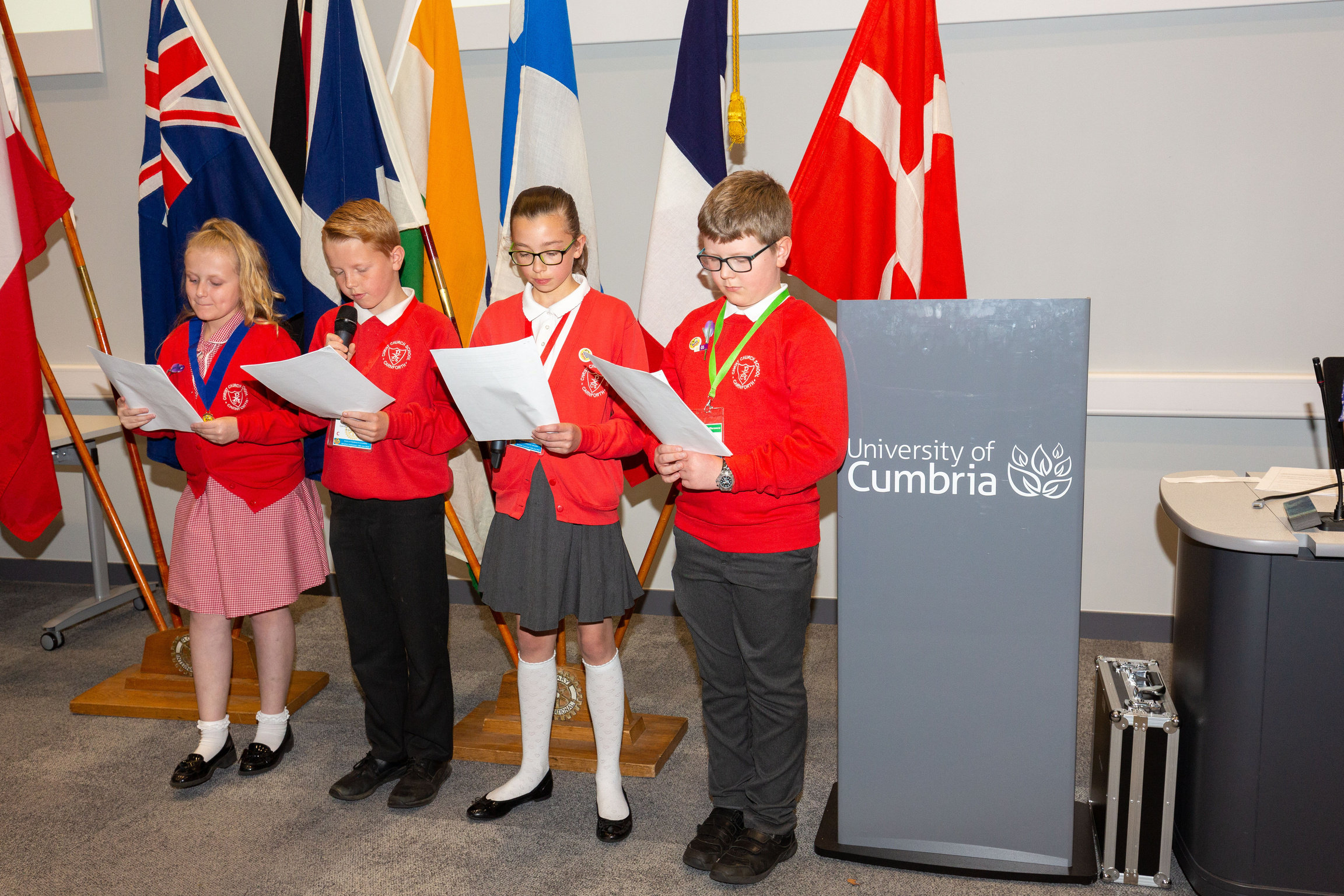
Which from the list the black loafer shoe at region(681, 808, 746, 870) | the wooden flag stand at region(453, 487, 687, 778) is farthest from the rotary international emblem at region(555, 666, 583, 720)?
the black loafer shoe at region(681, 808, 746, 870)

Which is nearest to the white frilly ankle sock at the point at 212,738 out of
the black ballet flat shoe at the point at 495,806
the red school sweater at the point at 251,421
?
the red school sweater at the point at 251,421

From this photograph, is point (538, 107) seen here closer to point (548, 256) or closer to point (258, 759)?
point (548, 256)

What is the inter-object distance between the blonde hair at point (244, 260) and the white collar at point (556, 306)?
31.6 inches

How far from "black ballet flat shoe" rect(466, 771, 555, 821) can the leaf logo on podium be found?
1377mm

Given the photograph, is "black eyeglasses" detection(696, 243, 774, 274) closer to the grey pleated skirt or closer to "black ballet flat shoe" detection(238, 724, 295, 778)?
the grey pleated skirt

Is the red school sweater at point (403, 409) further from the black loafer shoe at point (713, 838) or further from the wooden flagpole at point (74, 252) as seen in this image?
the black loafer shoe at point (713, 838)

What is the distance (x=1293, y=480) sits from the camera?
2184 mm

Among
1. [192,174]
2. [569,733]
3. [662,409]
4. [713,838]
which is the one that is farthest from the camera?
[192,174]

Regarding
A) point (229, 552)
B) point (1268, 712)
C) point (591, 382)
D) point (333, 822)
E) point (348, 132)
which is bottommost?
point (333, 822)

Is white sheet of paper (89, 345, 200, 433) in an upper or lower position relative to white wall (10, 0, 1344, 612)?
lower

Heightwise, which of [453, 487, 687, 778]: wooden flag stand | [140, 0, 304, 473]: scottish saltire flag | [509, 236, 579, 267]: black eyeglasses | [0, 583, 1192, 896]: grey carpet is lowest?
[0, 583, 1192, 896]: grey carpet

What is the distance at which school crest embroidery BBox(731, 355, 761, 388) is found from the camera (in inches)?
74.1

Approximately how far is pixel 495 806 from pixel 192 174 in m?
2.05

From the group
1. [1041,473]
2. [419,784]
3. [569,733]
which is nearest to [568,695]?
[569,733]
